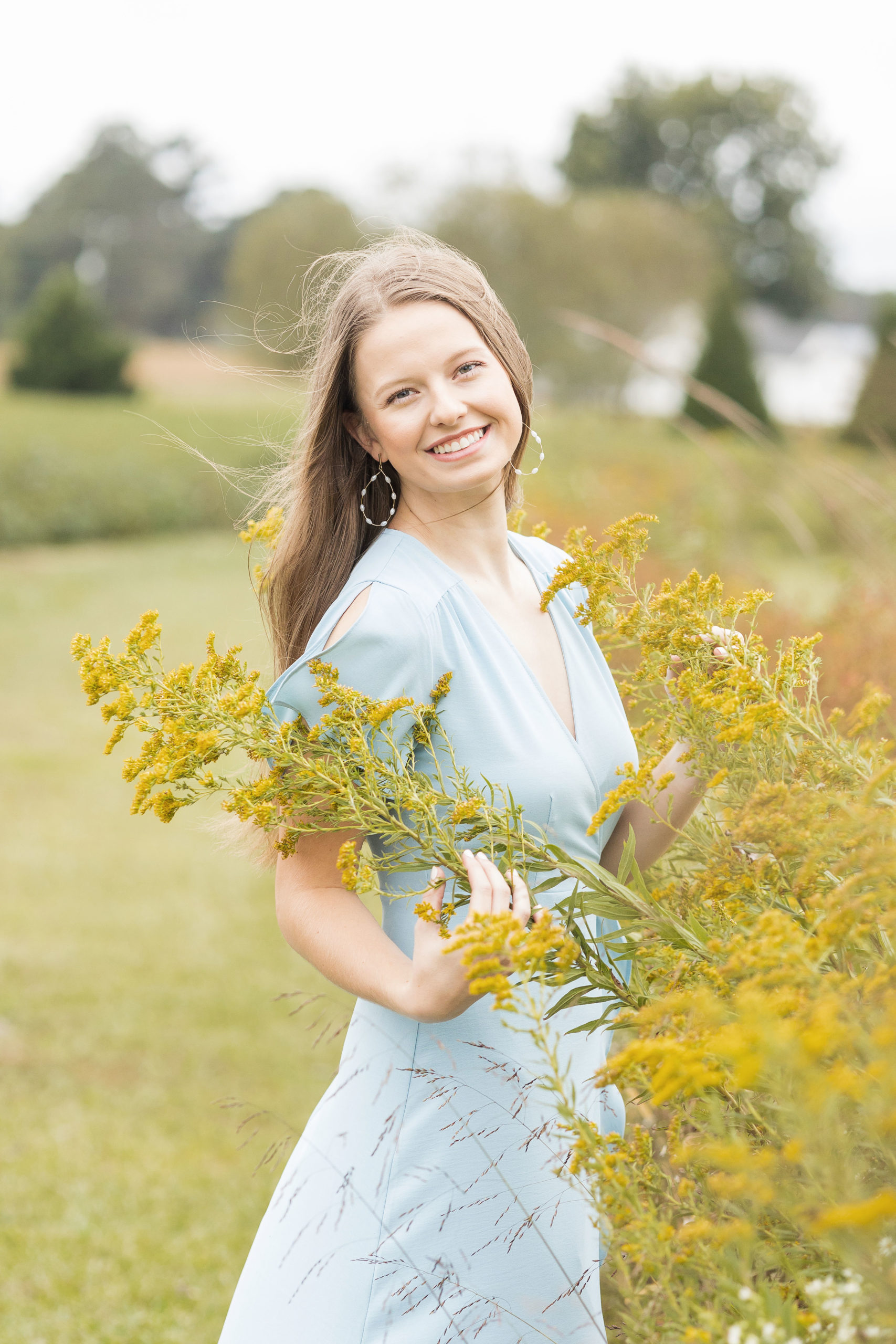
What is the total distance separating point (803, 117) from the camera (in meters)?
49.3

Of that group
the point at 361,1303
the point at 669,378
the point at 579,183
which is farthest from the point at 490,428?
the point at 579,183

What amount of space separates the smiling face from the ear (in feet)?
0.19

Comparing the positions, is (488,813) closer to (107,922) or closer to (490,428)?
(490,428)

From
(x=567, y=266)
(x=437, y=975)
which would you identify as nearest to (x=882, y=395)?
(x=437, y=975)

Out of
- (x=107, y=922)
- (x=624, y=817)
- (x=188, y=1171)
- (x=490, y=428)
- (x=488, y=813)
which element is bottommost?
(x=107, y=922)

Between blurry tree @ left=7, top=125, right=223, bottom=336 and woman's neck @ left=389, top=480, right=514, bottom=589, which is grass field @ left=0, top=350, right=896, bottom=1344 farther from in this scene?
blurry tree @ left=7, top=125, right=223, bottom=336

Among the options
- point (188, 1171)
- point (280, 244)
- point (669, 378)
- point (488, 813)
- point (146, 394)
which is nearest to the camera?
point (488, 813)

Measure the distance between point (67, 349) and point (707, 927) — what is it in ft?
73.2

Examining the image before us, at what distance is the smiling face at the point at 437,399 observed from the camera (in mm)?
1499

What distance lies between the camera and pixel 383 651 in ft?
4.53

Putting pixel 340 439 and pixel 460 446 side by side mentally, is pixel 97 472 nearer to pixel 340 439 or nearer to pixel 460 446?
pixel 340 439

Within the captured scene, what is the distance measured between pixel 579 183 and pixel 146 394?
107ft

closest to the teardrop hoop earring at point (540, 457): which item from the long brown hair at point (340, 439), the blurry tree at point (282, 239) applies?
the long brown hair at point (340, 439)

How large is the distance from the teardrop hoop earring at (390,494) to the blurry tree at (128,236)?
126 ft
